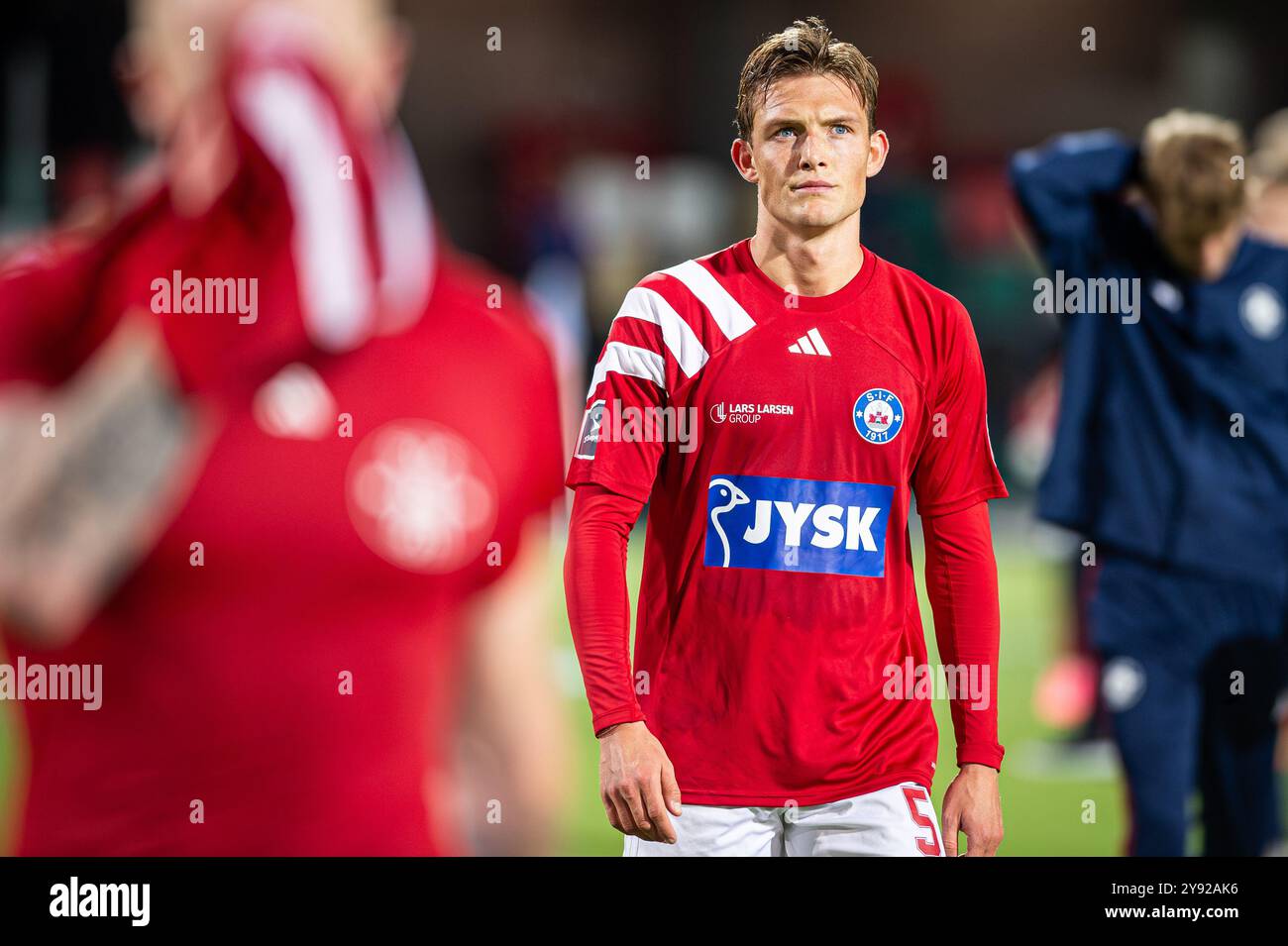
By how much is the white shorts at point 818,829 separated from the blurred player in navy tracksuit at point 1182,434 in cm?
116

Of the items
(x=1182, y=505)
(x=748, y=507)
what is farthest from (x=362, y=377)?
(x=1182, y=505)

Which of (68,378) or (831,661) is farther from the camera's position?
(68,378)

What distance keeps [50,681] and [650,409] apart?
4.53 ft

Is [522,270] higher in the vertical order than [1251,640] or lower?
higher

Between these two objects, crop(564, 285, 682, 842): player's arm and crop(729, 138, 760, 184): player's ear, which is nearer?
crop(564, 285, 682, 842): player's arm

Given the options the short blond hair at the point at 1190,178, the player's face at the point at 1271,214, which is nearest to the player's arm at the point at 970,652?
the short blond hair at the point at 1190,178

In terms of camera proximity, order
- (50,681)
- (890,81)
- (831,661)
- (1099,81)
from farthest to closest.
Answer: (1099,81)
(890,81)
(50,681)
(831,661)

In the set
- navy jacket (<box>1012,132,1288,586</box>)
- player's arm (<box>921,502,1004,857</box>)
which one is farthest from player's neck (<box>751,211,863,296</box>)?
navy jacket (<box>1012,132,1288,586</box>)

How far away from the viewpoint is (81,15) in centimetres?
361

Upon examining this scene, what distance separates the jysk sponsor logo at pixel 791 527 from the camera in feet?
9.23

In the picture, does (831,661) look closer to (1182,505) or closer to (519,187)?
(1182,505)

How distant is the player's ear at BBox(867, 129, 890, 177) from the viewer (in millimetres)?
2898

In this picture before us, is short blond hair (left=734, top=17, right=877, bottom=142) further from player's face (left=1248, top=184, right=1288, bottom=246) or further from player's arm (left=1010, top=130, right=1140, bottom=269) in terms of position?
player's face (left=1248, top=184, right=1288, bottom=246)

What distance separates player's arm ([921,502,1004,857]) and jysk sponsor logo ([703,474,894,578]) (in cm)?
13
